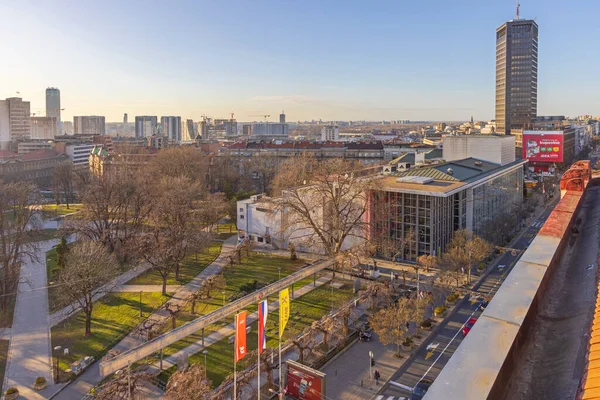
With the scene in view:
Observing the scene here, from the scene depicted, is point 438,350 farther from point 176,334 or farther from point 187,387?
point 187,387

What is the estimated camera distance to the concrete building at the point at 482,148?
184 feet

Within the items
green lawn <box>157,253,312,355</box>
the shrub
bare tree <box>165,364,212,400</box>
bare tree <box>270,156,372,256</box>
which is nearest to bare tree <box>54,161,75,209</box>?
bare tree <box>270,156,372,256</box>

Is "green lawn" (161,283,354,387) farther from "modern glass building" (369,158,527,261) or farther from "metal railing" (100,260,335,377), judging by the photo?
"modern glass building" (369,158,527,261)

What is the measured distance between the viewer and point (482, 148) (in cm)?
5694

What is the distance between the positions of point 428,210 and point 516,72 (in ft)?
367

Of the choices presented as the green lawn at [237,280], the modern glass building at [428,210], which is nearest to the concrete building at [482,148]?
the modern glass building at [428,210]

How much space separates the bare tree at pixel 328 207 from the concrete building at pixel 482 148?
2195cm

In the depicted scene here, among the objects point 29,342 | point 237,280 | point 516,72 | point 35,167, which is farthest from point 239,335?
point 516,72

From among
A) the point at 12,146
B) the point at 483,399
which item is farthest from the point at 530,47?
the point at 12,146

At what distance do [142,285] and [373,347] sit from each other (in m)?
19.6

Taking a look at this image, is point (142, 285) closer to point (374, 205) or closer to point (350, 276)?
point (350, 276)

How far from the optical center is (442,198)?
39.5m

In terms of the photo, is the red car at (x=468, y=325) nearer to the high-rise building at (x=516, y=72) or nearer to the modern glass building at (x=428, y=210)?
the modern glass building at (x=428, y=210)

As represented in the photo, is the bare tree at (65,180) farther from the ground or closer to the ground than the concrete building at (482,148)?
closer to the ground
